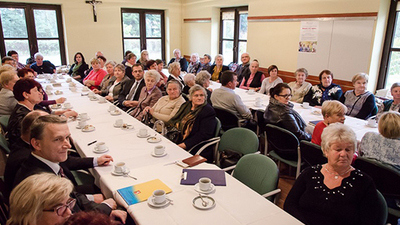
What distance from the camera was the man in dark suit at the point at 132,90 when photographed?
16.2ft

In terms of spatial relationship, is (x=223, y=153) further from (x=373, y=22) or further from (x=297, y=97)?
(x=373, y=22)

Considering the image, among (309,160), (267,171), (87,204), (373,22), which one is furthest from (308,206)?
(373,22)

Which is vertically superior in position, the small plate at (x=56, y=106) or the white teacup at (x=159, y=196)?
the white teacup at (x=159, y=196)

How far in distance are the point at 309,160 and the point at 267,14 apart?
5383 mm

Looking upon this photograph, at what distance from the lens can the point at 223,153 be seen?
3.09 m

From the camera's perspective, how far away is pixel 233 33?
9.02 meters

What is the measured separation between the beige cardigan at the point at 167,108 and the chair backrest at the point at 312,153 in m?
1.68

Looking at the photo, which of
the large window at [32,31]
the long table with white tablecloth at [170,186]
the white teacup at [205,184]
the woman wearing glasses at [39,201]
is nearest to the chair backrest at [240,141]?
the long table with white tablecloth at [170,186]

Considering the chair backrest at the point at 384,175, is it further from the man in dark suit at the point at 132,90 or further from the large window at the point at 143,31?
the large window at the point at 143,31

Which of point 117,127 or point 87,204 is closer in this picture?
point 87,204

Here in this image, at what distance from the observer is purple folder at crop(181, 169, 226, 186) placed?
2125mm

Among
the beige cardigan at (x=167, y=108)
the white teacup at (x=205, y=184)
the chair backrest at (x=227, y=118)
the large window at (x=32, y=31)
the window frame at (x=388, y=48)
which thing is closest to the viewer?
the white teacup at (x=205, y=184)

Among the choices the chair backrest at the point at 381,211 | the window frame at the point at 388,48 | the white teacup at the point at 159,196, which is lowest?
the chair backrest at the point at 381,211

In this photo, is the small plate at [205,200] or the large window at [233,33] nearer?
the small plate at [205,200]
